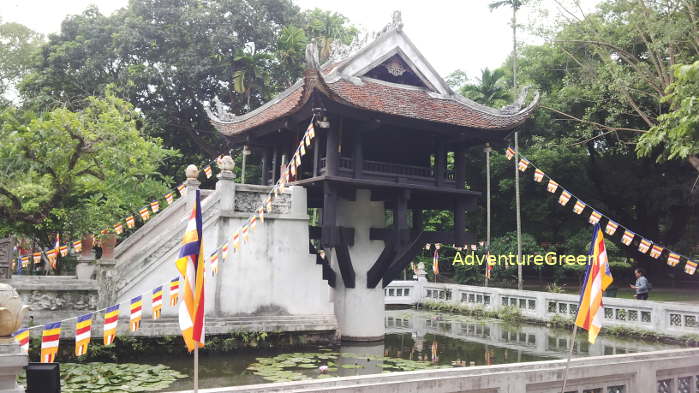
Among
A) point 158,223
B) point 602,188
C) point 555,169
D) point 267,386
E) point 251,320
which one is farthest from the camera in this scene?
point 602,188

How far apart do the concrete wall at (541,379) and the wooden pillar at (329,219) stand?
22.0ft

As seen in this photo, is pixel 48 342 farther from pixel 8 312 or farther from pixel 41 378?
pixel 8 312

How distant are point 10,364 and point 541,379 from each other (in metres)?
4.78

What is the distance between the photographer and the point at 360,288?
12906 millimetres

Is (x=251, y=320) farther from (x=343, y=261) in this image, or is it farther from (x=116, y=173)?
(x=116, y=173)

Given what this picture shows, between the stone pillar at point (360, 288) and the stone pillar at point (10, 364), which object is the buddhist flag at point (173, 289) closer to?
the stone pillar at point (10, 364)

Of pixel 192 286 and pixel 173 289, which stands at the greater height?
pixel 192 286

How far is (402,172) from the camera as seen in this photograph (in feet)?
42.0

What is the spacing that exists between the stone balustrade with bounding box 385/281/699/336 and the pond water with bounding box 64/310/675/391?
71 centimetres

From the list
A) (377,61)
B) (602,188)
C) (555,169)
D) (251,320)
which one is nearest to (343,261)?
(251,320)

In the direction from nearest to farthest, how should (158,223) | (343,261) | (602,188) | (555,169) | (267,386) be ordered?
(267,386) < (343,261) < (158,223) < (555,169) < (602,188)

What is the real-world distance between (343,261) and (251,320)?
2.50 meters

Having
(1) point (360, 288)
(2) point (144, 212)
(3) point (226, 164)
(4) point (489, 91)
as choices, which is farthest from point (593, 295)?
(4) point (489, 91)

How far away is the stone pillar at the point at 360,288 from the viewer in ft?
41.9
